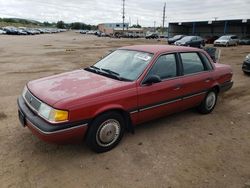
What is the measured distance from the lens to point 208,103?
557cm

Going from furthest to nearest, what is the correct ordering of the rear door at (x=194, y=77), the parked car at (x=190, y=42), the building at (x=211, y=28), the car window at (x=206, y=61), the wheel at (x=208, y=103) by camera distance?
the building at (x=211, y=28), the parked car at (x=190, y=42), the wheel at (x=208, y=103), the car window at (x=206, y=61), the rear door at (x=194, y=77)

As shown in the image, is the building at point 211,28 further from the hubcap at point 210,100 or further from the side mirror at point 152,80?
the side mirror at point 152,80

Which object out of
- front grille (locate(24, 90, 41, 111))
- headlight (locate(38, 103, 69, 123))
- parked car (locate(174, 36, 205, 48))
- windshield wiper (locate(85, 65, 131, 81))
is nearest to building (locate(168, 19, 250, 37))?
parked car (locate(174, 36, 205, 48))

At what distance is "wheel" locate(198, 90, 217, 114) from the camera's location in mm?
5465

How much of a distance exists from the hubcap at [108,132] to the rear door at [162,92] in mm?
482

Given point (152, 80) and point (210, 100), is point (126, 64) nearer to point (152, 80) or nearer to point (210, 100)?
point (152, 80)

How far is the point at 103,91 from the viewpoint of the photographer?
358 cm

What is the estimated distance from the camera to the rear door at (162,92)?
4.09m

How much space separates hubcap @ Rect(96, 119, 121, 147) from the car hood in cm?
50

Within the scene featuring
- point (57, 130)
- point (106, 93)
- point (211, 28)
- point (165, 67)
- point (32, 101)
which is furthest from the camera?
point (211, 28)

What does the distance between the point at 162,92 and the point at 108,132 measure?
4.02 feet

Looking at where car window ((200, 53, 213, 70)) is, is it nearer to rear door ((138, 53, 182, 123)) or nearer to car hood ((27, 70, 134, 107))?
rear door ((138, 53, 182, 123))

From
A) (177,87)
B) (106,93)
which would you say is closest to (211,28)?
(177,87)

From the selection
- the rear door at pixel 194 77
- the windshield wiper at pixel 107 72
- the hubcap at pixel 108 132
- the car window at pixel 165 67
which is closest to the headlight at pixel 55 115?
the hubcap at pixel 108 132
